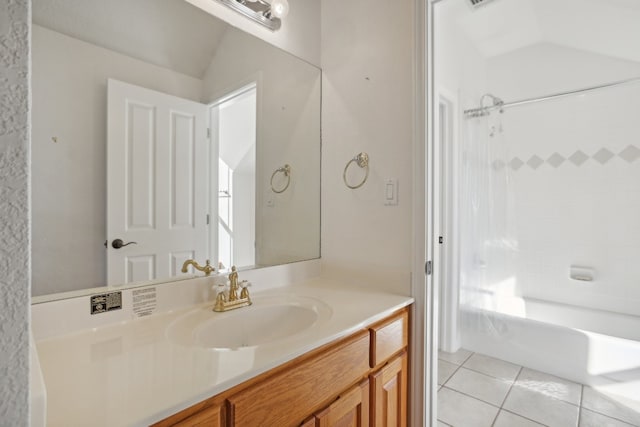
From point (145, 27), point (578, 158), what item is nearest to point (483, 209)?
point (578, 158)

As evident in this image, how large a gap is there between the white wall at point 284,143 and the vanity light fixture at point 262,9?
0.30 ft

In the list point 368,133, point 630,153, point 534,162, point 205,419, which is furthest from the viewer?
point 534,162

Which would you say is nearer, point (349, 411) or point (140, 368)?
point (140, 368)

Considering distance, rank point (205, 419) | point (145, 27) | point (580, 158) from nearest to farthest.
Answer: point (205, 419)
point (145, 27)
point (580, 158)

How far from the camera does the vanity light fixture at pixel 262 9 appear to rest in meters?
1.34

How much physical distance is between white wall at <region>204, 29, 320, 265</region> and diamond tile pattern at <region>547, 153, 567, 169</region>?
2.22 metres

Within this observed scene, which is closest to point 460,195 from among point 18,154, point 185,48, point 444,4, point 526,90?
point 526,90

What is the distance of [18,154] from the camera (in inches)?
13.7

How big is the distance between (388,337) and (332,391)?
1.07 ft

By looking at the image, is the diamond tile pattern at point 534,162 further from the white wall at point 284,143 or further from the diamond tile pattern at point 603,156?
the white wall at point 284,143

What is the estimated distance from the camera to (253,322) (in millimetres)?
1162

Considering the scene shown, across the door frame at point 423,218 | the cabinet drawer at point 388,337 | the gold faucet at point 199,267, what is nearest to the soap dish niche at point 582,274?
the door frame at point 423,218

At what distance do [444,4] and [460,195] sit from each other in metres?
1.45

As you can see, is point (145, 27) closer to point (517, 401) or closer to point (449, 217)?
point (449, 217)
